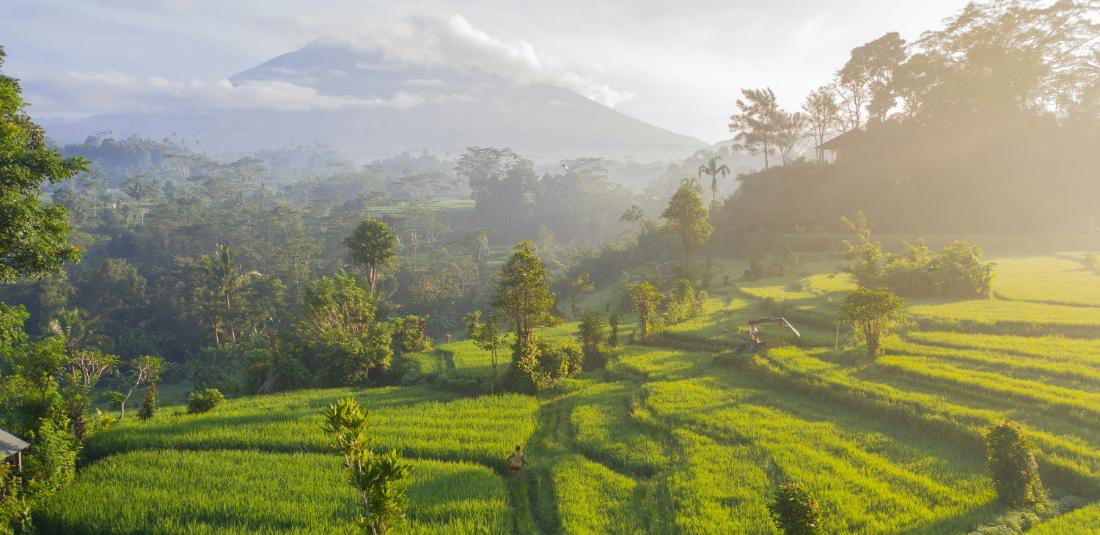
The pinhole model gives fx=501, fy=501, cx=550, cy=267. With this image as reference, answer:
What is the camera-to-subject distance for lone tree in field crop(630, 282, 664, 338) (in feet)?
74.7

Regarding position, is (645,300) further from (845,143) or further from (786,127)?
(786,127)

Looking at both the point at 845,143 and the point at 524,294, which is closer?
the point at 524,294

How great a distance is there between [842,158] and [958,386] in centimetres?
3982

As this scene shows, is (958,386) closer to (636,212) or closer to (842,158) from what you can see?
(842,158)

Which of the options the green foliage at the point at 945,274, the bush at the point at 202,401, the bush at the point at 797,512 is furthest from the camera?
the green foliage at the point at 945,274

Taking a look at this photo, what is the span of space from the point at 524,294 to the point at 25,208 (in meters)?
12.9

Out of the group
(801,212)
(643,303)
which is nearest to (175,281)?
(643,303)

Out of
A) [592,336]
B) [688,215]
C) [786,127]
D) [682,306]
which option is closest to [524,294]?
[592,336]

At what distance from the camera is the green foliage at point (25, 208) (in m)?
10.8

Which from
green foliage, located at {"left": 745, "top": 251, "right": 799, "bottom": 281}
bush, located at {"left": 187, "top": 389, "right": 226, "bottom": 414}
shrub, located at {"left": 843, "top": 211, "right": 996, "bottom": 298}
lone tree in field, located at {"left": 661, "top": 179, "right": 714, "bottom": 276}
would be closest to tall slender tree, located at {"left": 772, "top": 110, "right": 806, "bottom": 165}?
green foliage, located at {"left": 745, "top": 251, "right": 799, "bottom": 281}

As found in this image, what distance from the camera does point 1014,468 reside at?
30.9 ft

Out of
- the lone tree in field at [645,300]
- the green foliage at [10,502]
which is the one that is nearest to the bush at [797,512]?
the green foliage at [10,502]

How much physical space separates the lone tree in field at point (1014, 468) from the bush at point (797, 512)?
193 inches

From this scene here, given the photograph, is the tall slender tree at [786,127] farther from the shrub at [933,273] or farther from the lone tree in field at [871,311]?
the lone tree in field at [871,311]
